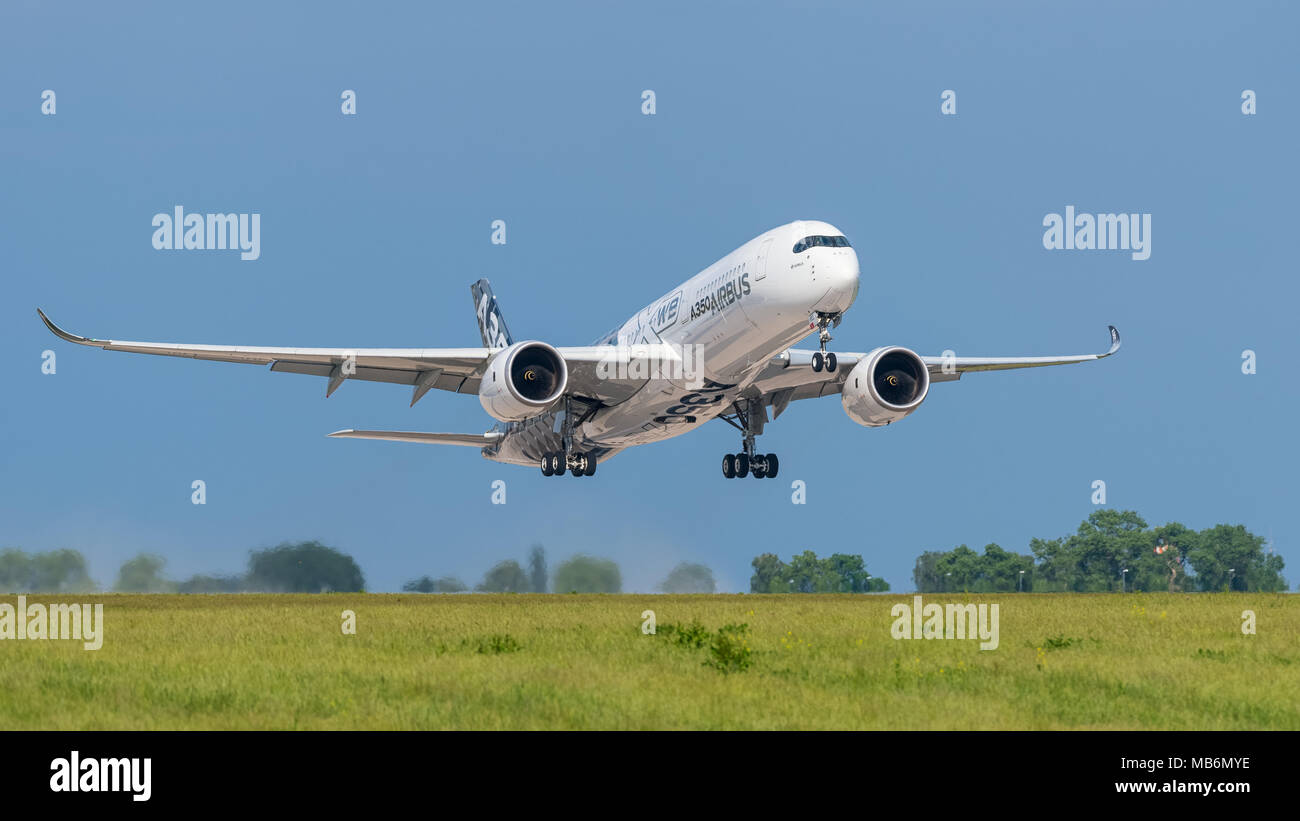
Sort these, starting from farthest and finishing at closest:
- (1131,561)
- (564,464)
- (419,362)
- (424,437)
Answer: (1131,561) → (424,437) → (564,464) → (419,362)

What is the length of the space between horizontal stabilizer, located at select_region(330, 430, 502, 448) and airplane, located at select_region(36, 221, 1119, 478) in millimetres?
2653

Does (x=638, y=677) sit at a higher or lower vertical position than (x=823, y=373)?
lower

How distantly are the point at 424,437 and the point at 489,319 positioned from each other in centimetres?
704

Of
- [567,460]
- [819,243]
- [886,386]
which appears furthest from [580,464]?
[819,243]

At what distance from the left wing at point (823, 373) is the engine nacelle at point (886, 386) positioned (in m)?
0.92

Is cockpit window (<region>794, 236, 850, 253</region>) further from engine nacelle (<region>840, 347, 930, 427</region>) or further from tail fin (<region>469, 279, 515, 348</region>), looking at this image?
tail fin (<region>469, 279, 515, 348</region>)

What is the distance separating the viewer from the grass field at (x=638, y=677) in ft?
63.8

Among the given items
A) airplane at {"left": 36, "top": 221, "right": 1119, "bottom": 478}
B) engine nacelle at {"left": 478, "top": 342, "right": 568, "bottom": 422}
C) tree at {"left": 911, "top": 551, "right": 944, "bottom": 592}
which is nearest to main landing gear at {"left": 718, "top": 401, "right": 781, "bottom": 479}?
airplane at {"left": 36, "top": 221, "right": 1119, "bottom": 478}

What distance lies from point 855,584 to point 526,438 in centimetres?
10629

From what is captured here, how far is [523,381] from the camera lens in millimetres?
40000

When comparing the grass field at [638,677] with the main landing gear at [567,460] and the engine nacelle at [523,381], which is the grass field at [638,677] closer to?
the engine nacelle at [523,381]

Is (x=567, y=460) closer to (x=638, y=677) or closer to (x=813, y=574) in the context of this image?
(x=638, y=677)

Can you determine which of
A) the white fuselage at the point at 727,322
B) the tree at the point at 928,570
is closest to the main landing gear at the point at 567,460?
the white fuselage at the point at 727,322
